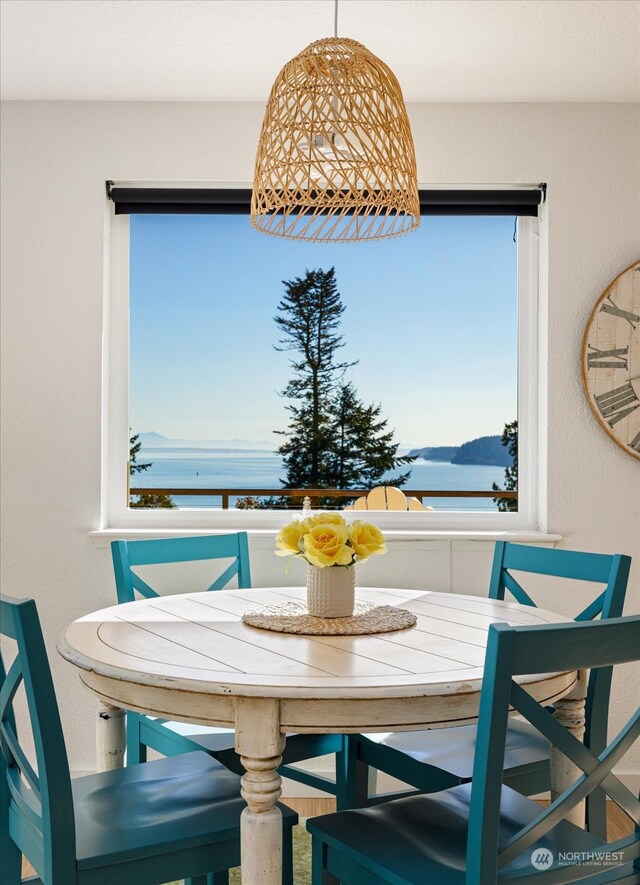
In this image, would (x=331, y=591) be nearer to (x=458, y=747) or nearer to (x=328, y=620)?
(x=328, y=620)

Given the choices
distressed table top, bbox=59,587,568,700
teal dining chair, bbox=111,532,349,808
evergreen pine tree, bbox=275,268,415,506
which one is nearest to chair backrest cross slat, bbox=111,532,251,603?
teal dining chair, bbox=111,532,349,808

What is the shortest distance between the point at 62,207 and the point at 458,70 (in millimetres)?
1504

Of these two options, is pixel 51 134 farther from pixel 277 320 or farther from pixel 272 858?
pixel 272 858

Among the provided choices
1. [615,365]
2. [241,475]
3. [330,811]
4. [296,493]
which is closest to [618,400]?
[615,365]

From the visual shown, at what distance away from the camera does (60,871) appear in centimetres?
137

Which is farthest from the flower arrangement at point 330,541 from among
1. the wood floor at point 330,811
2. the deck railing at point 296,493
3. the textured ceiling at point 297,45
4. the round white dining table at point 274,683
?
the textured ceiling at point 297,45

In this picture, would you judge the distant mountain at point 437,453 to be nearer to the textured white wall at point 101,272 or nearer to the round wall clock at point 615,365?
the textured white wall at point 101,272

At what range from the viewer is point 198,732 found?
2107 millimetres

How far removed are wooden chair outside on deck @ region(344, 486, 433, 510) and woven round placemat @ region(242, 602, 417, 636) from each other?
108 cm

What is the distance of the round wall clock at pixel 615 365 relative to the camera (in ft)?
9.80

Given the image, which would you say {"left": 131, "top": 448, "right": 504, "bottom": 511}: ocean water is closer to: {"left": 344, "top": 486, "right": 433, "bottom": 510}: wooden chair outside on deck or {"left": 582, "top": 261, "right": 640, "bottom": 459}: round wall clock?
{"left": 344, "top": 486, "right": 433, "bottom": 510}: wooden chair outside on deck

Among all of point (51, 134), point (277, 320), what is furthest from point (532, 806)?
point (51, 134)

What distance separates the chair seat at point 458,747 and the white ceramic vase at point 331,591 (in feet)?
1.04

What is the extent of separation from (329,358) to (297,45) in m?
1.12
